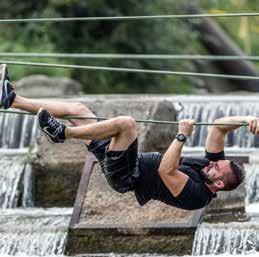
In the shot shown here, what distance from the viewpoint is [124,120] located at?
9586mm

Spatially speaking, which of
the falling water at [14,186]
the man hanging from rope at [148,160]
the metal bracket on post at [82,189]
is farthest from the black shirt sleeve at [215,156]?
the falling water at [14,186]

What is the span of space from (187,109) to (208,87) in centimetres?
1024

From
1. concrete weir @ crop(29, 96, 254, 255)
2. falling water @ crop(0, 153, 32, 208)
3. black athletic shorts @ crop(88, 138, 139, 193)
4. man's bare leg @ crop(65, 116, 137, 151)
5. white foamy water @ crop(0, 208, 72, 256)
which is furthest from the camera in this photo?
falling water @ crop(0, 153, 32, 208)

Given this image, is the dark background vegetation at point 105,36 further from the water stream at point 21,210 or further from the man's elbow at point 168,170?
the man's elbow at point 168,170

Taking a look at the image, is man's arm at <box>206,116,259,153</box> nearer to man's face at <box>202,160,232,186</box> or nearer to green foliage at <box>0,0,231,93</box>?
man's face at <box>202,160,232,186</box>

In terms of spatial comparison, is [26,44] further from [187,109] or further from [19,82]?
[187,109]

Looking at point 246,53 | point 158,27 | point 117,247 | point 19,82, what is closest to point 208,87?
point 246,53

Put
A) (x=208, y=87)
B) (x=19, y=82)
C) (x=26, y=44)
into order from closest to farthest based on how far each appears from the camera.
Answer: (x=19, y=82), (x=26, y=44), (x=208, y=87)

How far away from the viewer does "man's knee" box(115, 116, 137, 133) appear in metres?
9.59

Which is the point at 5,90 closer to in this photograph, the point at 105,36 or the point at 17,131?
the point at 17,131

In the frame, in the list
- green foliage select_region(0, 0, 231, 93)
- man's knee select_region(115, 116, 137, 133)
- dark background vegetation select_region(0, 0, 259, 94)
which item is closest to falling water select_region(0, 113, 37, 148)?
man's knee select_region(115, 116, 137, 133)

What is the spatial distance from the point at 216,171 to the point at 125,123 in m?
0.85

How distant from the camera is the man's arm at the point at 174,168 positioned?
9622mm

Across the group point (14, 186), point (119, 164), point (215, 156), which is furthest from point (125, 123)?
point (14, 186)
